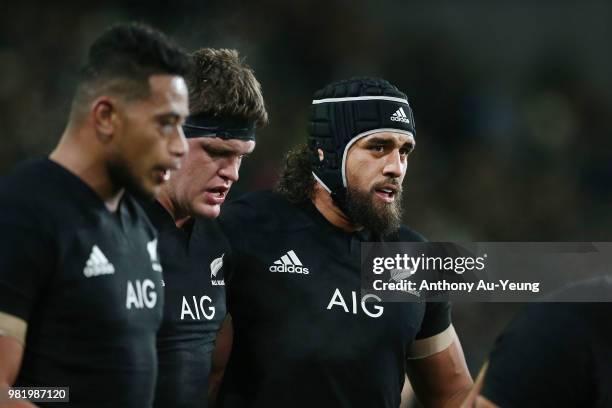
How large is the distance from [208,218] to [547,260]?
6.47 feet

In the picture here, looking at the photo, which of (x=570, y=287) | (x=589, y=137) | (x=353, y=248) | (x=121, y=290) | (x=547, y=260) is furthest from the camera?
(x=589, y=137)

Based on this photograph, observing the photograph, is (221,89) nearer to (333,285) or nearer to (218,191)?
(218,191)

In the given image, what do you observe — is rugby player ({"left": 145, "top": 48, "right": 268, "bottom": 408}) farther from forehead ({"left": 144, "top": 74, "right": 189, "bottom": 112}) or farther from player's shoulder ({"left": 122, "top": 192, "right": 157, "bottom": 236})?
forehead ({"left": 144, "top": 74, "right": 189, "bottom": 112})

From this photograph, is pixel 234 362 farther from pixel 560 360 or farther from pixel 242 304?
pixel 560 360

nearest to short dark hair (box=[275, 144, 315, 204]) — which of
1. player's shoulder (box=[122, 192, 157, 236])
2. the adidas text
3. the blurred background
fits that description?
the adidas text

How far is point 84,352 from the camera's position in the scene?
2609 millimetres

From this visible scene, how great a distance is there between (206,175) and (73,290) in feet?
3.67

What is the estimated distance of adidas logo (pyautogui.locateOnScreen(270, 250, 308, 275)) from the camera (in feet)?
12.6

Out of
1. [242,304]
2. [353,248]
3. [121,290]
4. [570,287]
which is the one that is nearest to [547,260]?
[353,248]

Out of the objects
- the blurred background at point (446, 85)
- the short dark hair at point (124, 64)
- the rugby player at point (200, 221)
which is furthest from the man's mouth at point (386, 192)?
the blurred background at point (446, 85)

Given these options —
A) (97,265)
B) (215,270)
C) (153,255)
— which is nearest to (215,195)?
(215,270)

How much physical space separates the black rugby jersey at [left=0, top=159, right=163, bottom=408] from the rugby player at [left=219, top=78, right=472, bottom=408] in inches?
38.3

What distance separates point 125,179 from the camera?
276cm

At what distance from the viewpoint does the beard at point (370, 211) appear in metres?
3.93
